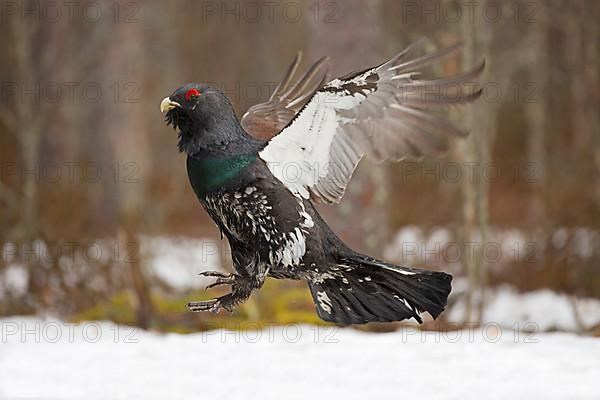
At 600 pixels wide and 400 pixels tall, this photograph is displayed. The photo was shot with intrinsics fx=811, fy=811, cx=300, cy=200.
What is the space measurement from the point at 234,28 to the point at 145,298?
12279mm

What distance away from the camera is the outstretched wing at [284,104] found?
143 inches

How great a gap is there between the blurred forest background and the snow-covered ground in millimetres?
1141

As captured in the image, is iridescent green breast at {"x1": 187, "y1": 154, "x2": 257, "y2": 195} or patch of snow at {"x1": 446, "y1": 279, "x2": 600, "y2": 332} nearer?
iridescent green breast at {"x1": 187, "y1": 154, "x2": 257, "y2": 195}

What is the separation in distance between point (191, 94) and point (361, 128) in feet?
2.48

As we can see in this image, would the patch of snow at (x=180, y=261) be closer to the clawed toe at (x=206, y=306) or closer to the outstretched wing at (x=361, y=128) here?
the outstretched wing at (x=361, y=128)

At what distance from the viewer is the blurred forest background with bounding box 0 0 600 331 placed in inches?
245

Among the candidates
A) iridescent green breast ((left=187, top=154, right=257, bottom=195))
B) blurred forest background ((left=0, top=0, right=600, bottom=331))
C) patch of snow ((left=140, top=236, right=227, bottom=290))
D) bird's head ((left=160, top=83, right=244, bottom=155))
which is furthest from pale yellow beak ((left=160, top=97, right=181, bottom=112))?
patch of snow ((left=140, top=236, right=227, bottom=290))

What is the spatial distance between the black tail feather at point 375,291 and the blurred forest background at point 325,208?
2.82 metres

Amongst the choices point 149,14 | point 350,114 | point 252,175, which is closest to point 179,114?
point 252,175

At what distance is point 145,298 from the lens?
6160 mm

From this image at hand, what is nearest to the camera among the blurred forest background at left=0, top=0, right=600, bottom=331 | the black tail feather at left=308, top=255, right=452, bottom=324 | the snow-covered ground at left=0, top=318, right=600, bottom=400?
the black tail feather at left=308, top=255, right=452, bottom=324

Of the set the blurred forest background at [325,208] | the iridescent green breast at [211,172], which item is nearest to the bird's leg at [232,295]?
the iridescent green breast at [211,172]

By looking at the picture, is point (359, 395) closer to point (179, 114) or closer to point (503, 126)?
point (179, 114)

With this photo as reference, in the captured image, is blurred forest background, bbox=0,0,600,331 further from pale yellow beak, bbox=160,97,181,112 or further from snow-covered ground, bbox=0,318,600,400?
pale yellow beak, bbox=160,97,181,112
